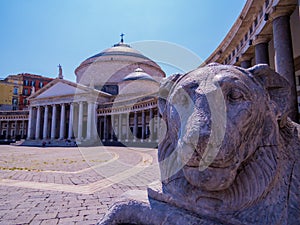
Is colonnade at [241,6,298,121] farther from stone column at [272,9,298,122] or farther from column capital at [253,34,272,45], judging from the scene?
column capital at [253,34,272,45]

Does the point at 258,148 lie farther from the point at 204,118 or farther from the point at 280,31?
the point at 280,31

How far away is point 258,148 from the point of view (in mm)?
1348

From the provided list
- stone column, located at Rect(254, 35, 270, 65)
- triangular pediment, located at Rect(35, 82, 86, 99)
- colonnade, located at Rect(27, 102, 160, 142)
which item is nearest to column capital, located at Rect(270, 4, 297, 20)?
stone column, located at Rect(254, 35, 270, 65)

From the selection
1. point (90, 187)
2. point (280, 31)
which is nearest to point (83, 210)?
point (90, 187)

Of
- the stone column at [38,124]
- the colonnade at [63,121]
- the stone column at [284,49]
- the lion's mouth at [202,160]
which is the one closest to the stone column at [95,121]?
the colonnade at [63,121]

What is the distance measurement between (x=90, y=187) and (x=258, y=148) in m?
5.48

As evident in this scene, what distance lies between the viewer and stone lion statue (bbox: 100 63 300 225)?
1.19m

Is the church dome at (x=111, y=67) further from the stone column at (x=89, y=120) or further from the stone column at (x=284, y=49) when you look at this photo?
the stone column at (x=284, y=49)

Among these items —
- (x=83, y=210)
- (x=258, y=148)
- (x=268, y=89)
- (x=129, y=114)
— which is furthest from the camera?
(x=129, y=114)

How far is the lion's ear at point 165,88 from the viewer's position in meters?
1.61

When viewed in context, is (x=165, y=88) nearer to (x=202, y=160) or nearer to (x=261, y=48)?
(x=202, y=160)

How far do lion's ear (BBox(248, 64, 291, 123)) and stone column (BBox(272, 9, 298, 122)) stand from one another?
24.7 ft

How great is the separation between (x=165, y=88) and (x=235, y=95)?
0.51m

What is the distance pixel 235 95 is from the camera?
1.32m
